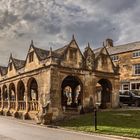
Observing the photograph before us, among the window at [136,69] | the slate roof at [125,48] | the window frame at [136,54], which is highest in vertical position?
the slate roof at [125,48]

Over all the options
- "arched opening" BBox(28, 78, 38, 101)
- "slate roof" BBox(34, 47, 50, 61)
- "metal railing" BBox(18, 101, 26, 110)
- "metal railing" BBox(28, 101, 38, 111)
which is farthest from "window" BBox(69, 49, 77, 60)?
"metal railing" BBox(18, 101, 26, 110)

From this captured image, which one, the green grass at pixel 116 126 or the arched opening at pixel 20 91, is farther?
the arched opening at pixel 20 91

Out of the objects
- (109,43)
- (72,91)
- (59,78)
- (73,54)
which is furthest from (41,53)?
(109,43)

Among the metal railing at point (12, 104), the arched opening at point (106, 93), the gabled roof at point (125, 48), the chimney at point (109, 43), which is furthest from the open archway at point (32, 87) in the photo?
the chimney at point (109, 43)

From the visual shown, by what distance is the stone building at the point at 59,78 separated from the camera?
27391 millimetres

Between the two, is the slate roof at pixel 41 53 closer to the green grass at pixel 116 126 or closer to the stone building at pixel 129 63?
the green grass at pixel 116 126

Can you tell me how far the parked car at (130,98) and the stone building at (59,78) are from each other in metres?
3.73

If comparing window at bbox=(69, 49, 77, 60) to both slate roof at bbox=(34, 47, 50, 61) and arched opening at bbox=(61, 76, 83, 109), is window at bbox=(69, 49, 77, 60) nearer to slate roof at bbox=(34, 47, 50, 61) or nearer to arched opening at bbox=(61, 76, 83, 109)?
arched opening at bbox=(61, 76, 83, 109)

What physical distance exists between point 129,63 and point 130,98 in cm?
Result: 1553

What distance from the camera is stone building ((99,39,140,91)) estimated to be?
5053cm

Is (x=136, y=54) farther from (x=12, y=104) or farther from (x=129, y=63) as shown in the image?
(x=12, y=104)

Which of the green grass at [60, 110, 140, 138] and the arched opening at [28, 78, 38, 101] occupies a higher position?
the arched opening at [28, 78, 38, 101]

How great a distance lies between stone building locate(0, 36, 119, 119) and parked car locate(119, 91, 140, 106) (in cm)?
373

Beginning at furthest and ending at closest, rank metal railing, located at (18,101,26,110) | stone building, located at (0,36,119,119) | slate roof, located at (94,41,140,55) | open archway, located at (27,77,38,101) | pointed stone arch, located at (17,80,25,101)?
slate roof, located at (94,41,140,55), pointed stone arch, located at (17,80,25,101), metal railing, located at (18,101,26,110), open archway, located at (27,77,38,101), stone building, located at (0,36,119,119)
